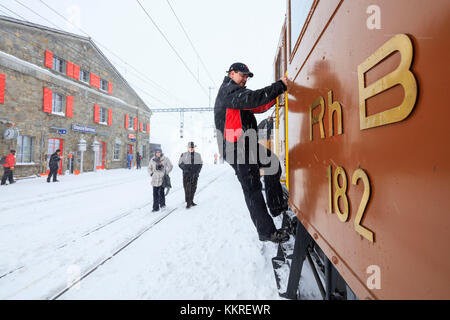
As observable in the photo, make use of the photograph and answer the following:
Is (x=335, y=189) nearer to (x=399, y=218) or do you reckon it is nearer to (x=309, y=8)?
(x=399, y=218)

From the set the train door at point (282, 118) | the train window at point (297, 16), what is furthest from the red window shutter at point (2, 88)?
the train window at point (297, 16)

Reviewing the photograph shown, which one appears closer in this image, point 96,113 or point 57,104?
point 57,104

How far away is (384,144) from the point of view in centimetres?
69

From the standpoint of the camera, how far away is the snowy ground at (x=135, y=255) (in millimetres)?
2344

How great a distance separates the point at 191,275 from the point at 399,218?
2.51 metres

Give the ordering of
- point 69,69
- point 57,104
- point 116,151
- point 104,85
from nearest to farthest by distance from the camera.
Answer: point 57,104
point 69,69
point 104,85
point 116,151

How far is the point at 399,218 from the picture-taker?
0.62 m

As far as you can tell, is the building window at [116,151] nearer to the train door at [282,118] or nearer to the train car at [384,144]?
the train door at [282,118]

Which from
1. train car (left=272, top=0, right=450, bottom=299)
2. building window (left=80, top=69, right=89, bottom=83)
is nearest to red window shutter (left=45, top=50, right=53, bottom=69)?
building window (left=80, top=69, right=89, bottom=83)

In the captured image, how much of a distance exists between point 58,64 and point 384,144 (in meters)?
19.9

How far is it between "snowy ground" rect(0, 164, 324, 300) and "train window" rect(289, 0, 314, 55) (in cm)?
249

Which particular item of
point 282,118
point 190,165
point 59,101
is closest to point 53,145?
point 59,101

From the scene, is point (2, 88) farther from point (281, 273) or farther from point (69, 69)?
point (281, 273)

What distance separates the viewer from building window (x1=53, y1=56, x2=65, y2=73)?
14859 mm
